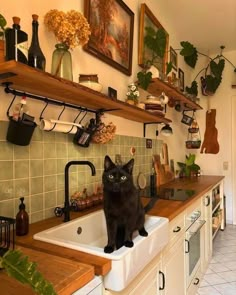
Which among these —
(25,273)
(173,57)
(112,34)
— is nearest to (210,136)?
(173,57)

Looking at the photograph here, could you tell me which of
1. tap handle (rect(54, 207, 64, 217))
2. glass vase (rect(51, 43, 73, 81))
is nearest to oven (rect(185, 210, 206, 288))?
tap handle (rect(54, 207, 64, 217))

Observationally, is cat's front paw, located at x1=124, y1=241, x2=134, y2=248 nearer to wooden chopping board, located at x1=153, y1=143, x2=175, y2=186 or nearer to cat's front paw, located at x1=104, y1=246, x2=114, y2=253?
cat's front paw, located at x1=104, y1=246, x2=114, y2=253

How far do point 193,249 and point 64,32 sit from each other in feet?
5.95

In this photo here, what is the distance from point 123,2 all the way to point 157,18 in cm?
84

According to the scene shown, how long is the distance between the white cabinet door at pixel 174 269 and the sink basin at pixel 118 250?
0.22 metres

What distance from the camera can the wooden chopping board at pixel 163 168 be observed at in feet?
8.59

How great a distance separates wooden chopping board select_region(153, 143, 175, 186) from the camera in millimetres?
2617

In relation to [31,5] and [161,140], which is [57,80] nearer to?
[31,5]

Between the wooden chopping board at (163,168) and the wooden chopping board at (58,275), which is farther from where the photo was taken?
the wooden chopping board at (163,168)

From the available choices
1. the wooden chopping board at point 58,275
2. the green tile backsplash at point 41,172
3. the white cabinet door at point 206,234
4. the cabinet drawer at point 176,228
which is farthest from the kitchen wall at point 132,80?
the white cabinet door at point 206,234

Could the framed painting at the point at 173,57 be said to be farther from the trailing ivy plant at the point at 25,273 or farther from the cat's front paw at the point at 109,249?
the trailing ivy plant at the point at 25,273

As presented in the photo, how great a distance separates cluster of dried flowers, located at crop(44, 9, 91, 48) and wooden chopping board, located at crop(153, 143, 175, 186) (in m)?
1.63

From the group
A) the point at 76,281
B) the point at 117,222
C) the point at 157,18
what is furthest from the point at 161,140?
the point at 76,281

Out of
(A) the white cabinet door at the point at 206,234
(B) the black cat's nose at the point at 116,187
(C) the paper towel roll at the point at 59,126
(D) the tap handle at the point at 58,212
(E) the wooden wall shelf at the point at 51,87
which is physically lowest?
(A) the white cabinet door at the point at 206,234
